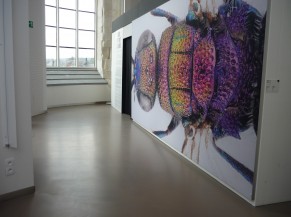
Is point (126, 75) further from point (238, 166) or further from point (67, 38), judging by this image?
point (238, 166)

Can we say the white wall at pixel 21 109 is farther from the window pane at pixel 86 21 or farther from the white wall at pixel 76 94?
the window pane at pixel 86 21

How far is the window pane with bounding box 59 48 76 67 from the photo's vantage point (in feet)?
34.6

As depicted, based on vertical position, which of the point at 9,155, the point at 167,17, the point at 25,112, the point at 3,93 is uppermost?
the point at 167,17

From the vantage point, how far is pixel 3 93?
8.63 feet

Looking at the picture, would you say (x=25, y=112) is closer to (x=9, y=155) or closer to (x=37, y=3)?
(x=9, y=155)

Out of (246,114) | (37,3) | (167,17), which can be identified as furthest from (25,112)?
(37,3)

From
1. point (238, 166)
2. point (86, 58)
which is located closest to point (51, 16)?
point (86, 58)

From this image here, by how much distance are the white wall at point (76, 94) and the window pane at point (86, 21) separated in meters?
2.55

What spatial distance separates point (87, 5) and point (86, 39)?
50.8 inches

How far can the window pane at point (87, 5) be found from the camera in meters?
10.7

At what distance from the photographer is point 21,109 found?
282 cm

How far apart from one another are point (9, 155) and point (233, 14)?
9.04 ft

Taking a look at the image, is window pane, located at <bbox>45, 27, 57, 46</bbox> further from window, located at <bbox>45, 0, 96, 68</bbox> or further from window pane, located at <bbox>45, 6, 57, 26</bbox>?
window pane, located at <bbox>45, 6, 57, 26</bbox>

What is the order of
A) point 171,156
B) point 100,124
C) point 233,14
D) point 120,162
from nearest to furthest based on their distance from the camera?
point 233,14 → point 120,162 → point 171,156 → point 100,124
